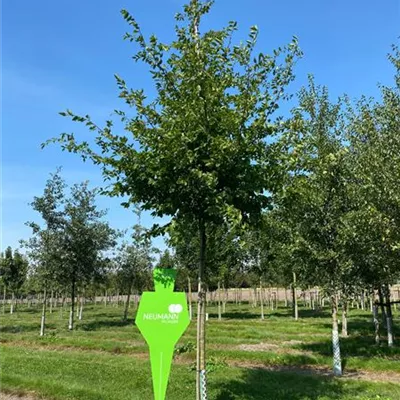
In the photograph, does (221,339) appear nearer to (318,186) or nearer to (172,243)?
(318,186)

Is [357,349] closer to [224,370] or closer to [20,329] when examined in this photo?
[224,370]

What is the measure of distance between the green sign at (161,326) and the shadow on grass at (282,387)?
9.32ft

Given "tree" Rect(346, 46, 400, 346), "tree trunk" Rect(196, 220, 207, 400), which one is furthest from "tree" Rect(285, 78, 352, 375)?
"tree trunk" Rect(196, 220, 207, 400)

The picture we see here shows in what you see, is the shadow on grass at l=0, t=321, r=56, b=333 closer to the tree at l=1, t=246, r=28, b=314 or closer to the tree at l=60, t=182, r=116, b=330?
the tree at l=60, t=182, r=116, b=330

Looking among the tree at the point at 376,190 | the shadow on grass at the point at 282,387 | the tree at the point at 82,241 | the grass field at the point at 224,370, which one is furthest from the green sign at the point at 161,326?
the tree at the point at 82,241

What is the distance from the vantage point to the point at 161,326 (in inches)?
281

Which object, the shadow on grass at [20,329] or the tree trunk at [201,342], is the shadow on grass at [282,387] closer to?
the tree trunk at [201,342]

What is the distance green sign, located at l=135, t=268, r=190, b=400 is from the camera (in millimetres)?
7125

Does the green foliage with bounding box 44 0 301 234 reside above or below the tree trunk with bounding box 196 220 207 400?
above

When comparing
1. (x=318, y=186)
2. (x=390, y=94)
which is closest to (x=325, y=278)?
(x=318, y=186)

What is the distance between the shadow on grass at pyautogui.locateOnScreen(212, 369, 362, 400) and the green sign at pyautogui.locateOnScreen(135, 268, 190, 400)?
9.32ft

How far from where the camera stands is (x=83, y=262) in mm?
28172

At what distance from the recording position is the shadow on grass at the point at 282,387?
996cm

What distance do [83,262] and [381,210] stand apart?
1987 centimetres
